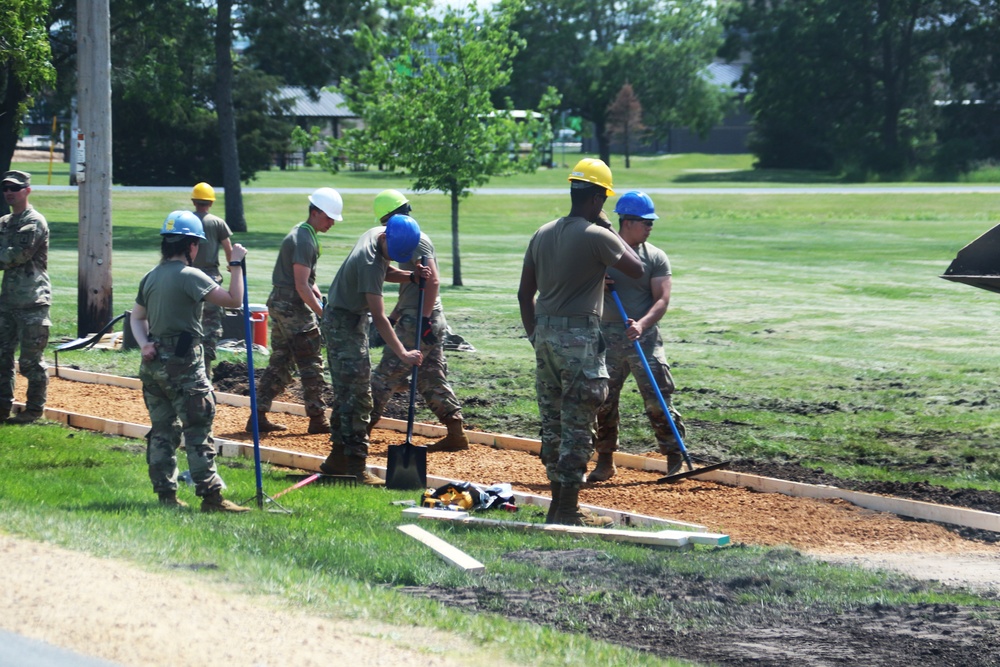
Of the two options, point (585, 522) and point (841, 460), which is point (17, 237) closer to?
point (585, 522)

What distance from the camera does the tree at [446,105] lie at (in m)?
25.3

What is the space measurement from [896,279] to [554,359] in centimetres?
1923

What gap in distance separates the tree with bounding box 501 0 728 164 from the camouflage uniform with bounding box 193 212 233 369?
6908 centimetres

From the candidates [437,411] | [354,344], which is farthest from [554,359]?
[437,411]

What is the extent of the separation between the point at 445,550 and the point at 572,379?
4.87 ft

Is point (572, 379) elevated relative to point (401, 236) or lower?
lower

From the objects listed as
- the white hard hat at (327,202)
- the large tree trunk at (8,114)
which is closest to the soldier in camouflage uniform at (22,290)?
the white hard hat at (327,202)

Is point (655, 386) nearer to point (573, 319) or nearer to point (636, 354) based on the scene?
point (636, 354)

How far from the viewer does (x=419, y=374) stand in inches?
435

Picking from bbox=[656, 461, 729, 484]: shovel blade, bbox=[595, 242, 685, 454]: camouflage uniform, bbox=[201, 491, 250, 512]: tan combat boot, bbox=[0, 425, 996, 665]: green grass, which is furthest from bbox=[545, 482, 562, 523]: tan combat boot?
bbox=[201, 491, 250, 512]: tan combat boot

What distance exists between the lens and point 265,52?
39.8 meters

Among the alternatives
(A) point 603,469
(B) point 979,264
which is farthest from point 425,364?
(B) point 979,264

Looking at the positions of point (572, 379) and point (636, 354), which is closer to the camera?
point (572, 379)

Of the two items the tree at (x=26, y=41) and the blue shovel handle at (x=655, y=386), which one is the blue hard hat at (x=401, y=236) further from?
the tree at (x=26, y=41)
